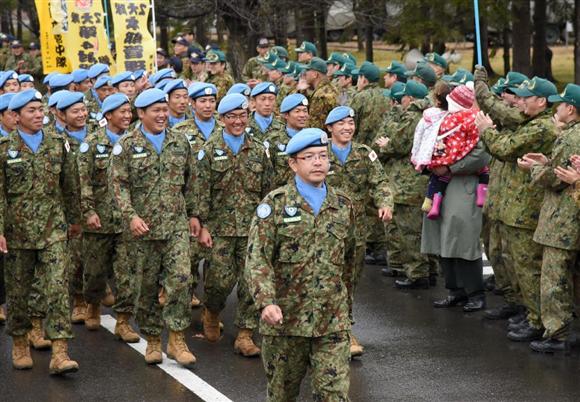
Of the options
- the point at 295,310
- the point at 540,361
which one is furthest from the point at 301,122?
the point at 295,310

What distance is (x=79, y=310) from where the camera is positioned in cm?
1133

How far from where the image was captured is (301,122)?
1048 centimetres

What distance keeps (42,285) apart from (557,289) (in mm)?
4225

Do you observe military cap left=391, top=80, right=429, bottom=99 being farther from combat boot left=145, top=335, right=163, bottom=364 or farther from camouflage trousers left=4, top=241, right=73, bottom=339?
camouflage trousers left=4, top=241, right=73, bottom=339

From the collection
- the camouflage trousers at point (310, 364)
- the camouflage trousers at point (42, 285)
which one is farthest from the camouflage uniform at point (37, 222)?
the camouflage trousers at point (310, 364)

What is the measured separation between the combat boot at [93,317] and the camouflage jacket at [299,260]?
4.30 m

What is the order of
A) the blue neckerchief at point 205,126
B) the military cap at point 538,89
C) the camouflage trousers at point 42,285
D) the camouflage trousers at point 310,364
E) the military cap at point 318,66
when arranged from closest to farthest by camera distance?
the camouflage trousers at point 310,364 < the camouflage trousers at point 42,285 < the military cap at point 538,89 < the blue neckerchief at point 205,126 < the military cap at point 318,66

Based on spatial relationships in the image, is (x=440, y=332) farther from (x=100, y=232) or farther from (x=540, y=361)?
(x=100, y=232)

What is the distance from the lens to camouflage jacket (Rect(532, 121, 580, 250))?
30.9 ft

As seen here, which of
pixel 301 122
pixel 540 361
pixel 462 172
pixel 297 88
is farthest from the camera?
pixel 297 88

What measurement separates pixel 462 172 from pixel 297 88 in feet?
17.0

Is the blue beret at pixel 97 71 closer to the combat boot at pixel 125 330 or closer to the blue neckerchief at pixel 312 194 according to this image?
the combat boot at pixel 125 330

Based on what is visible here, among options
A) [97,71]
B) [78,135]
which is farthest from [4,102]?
[97,71]

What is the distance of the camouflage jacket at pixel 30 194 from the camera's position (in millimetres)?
9375
